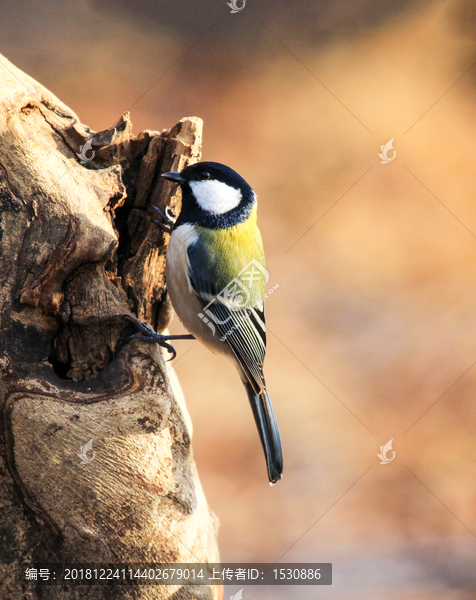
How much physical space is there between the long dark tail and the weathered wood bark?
0.79ft

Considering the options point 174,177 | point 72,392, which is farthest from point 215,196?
point 72,392

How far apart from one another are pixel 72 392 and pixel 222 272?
554mm

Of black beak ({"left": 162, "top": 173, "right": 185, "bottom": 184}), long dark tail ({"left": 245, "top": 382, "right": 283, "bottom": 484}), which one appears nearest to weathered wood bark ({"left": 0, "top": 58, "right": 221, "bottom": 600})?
black beak ({"left": 162, "top": 173, "right": 185, "bottom": 184})

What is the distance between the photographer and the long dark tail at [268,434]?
1.39 m

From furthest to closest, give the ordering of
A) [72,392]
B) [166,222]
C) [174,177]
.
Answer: [166,222]
[174,177]
[72,392]

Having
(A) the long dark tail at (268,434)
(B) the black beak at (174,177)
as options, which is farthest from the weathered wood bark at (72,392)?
(A) the long dark tail at (268,434)

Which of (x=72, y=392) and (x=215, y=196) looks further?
(x=215, y=196)

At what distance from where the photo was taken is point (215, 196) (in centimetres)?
142

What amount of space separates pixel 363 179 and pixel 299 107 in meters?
0.63

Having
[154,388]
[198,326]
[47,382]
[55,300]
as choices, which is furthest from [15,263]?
[198,326]

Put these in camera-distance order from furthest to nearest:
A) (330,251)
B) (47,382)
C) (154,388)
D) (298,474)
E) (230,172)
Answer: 1. (330,251)
2. (298,474)
3. (230,172)
4. (154,388)
5. (47,382)

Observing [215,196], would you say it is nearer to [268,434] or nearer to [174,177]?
[174,177]

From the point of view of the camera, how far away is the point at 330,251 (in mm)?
3086

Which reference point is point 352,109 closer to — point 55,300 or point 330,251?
point 330,251
